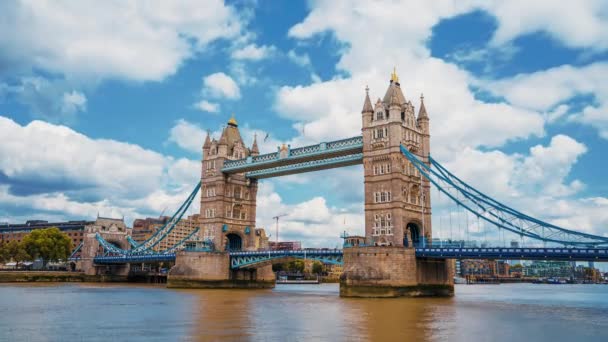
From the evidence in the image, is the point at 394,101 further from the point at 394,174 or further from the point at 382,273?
the point at 382,273

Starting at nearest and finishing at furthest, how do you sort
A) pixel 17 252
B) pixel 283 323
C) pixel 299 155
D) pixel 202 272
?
pixel 283 323 → pixel 299 155 → pixel 202 272 → pixel 17 252

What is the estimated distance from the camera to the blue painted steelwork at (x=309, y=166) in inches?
2375

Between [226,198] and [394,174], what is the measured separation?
28.6 m

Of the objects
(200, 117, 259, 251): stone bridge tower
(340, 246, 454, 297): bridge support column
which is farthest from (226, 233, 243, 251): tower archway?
(340, 246, 454, 297): bridge support column

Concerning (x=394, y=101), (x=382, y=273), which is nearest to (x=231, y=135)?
(x=394, y=101)

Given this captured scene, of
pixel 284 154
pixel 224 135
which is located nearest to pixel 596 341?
pixel 284 154

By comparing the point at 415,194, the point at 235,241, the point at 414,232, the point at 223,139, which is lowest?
the point at 235,241

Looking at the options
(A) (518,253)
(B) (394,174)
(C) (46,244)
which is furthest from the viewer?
(C) (46,244)

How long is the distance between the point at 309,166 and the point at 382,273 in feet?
67.3

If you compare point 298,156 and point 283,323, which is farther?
point 298,156

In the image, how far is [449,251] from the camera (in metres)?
48.2

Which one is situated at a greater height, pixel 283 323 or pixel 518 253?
pixel 518 253

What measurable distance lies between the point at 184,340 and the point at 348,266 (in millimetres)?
29925

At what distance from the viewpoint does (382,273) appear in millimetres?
48062
